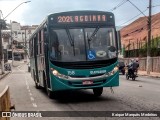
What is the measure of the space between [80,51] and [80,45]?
0.22m

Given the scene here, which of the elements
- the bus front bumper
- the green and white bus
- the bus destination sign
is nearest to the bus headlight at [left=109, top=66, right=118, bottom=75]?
the green and white bus

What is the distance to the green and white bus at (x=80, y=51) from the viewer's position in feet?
46.8

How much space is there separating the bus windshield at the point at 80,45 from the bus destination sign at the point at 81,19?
327 millimetres

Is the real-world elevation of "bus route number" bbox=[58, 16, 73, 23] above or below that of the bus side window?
above

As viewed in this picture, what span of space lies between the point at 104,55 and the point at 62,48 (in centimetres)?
157

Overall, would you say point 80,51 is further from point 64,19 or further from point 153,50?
point 153,50

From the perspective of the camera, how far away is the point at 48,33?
1441cm

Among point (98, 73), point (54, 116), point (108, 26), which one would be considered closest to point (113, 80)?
point (98, 73)

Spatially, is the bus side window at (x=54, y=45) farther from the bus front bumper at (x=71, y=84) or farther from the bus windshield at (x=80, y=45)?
the bus front bumper at (x=71, y=84)

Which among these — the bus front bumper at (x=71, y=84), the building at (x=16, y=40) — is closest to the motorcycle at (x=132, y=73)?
the bus front bumper at (x=71, y=84)

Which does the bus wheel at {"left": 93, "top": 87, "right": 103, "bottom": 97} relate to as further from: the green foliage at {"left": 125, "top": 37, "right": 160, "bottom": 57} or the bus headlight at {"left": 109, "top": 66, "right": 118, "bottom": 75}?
the green foliage at {"left": 125, "top": 37, "right": 160, "bottom": 57}

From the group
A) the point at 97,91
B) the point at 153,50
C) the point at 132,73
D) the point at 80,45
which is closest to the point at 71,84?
the point at 80,45

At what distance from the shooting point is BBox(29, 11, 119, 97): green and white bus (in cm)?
1427

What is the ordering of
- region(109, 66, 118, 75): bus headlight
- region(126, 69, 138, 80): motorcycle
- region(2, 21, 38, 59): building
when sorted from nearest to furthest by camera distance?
region(109, 66, 118, 75): bus headlight
region(126, 69, 138, 80): motorcycle
region(2, 21, 38, 59): building
